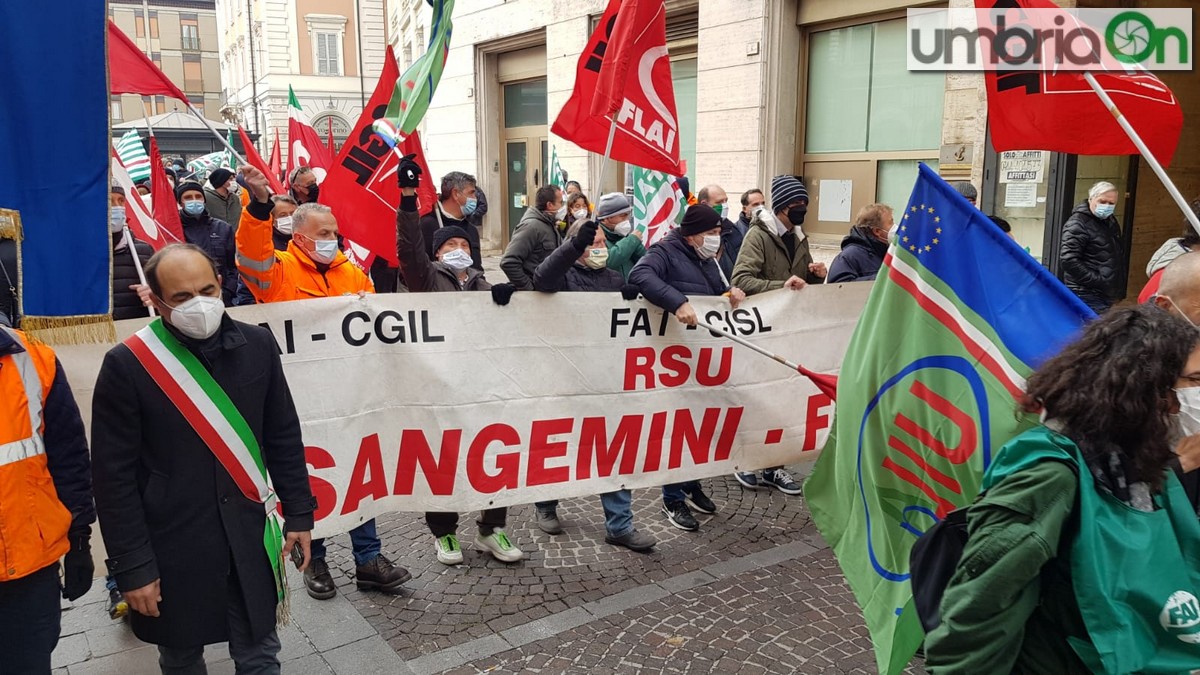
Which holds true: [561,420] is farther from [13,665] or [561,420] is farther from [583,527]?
[13,665]

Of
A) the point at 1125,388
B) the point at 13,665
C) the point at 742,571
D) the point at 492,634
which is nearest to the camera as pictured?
the point at 1125,388

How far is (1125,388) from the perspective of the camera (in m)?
1.70

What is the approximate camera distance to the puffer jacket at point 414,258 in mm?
4672

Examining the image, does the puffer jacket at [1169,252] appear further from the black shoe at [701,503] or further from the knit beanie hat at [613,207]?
the knit beanie hat at [613,207]

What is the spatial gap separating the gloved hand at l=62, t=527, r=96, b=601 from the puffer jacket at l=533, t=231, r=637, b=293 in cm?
240

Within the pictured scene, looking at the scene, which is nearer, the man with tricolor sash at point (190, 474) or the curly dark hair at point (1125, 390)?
the curly dark hair at point (1125, 390)

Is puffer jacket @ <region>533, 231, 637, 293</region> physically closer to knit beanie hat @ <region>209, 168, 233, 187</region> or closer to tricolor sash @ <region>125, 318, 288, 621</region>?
tricolor sash @ <region>125, 318, 288, 621</region>

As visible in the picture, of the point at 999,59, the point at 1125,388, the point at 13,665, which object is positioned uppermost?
the point at 999,59

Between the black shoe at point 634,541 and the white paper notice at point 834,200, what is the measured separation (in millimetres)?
7349

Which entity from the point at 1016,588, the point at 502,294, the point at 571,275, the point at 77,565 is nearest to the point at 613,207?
the point at 571,275

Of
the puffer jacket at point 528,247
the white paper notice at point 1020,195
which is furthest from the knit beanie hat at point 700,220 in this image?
the white paper notice at point 1020,195

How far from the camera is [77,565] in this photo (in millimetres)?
2676

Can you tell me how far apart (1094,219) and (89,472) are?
721 cm

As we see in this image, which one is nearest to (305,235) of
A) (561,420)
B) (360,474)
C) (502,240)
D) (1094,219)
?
(360,474)
